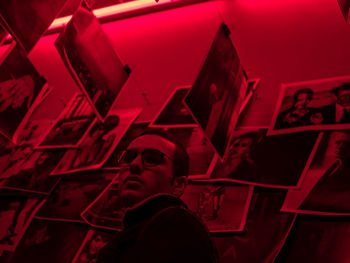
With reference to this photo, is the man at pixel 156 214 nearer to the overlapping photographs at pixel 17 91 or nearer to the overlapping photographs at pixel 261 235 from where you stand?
the overlapping photographs at pixel 261 235

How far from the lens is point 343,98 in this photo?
66.8 inches

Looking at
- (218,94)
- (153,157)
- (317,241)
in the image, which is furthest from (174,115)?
(317,241)

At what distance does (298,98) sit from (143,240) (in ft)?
3.92

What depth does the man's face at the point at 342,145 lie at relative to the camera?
4.96 feet

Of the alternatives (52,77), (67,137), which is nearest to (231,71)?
(67,137)

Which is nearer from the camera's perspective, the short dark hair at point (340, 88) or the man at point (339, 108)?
the man at point (339, 108)

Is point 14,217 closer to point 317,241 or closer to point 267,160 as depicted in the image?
point 267,160

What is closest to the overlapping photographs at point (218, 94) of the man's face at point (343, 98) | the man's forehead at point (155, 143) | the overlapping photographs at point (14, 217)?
the man's forehead at point (155, 143)

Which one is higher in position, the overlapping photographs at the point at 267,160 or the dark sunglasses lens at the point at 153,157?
the dark sunglasses lens at the point at 153,157

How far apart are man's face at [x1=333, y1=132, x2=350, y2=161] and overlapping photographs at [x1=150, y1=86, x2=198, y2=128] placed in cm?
67

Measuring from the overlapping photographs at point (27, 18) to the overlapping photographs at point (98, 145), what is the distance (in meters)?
0.68

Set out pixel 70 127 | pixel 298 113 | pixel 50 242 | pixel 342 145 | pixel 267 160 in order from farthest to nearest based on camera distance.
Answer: pixel 70 127
pixel 50 242
pixel 298 113
pixel 267 160
pixel 342 145

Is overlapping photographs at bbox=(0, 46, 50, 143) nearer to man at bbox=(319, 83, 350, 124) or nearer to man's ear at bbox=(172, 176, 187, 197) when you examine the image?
man's ear at bbox=(172, 176, 187, 197)

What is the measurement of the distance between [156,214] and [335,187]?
0.78m
